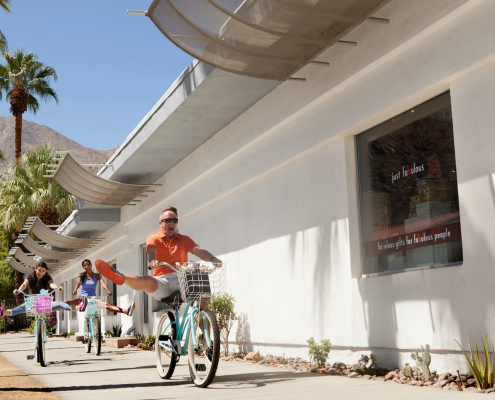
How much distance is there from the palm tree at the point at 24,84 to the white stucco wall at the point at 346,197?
27.5m

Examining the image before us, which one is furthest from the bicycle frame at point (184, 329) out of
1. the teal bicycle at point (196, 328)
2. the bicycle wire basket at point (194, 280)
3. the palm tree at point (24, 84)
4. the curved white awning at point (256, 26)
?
the palm tree at point (24, 84)

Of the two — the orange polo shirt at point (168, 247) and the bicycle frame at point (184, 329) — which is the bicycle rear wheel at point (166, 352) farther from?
the orange polo shirt at point (168, 247)

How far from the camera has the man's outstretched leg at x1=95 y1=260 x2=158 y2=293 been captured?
18.4 ft

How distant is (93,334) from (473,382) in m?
8.56

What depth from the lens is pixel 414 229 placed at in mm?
6129

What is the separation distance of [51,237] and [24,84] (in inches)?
779

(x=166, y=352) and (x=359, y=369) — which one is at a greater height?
(x=166, y=352)

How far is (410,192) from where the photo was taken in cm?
626

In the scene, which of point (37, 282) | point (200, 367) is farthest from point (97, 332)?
point (200, 367)

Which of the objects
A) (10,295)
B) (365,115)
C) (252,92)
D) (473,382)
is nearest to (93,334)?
(252,92)

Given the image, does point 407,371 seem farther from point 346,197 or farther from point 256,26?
point 256,26

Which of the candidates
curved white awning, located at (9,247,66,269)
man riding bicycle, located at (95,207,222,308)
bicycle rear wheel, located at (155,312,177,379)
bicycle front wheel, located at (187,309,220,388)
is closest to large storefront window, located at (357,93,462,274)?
man riding bicycle, located at (95,207,222,308)

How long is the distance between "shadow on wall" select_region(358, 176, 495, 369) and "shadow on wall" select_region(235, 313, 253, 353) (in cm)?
328

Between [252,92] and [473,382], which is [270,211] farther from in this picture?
[473,382]
